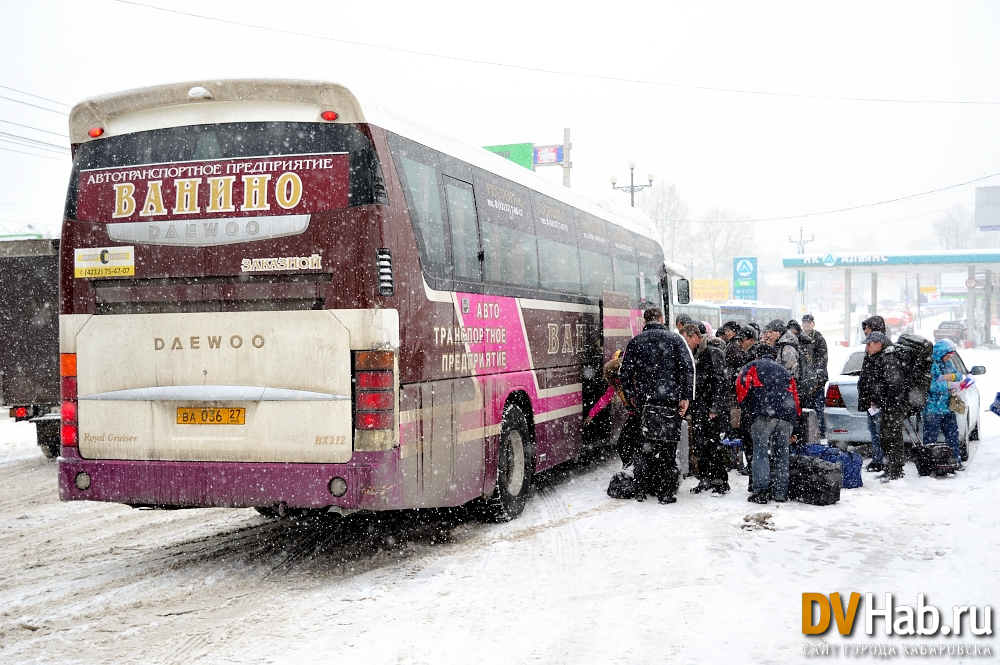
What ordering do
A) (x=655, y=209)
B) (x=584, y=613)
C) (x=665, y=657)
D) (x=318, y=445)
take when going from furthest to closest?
(x=655, y=209) → (x=318, y=445) → (x=584, y=613) → (x=665, y=657)

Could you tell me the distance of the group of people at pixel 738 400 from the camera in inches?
341

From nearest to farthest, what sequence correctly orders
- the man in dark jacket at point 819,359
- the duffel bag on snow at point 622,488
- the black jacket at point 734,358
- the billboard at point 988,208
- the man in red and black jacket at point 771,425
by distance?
the man in red and black jacket at point 771,425, the duffel bag on snow at point 622,488, the black jacket at point 734,358, the man in dark jacket at point 819,359, the billboard at point 988,208

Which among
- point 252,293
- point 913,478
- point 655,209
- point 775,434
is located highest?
point 655,209

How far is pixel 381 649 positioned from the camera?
472 cm

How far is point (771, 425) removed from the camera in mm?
8641

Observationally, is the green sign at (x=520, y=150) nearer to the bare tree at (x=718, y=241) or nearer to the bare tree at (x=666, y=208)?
the bare tree at (x=666, y=208)

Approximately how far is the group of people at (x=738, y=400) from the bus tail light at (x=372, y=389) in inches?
147

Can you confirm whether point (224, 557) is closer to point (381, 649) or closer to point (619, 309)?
point (381, 649)

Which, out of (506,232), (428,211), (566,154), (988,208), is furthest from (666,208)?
(428,211)

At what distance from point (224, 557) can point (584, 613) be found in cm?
316

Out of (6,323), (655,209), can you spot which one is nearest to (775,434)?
(6,323)

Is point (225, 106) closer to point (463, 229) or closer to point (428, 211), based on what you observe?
point (428, 211)

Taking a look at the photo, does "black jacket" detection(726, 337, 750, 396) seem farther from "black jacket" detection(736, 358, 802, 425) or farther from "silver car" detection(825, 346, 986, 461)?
"black jacket" detection(736, 358, 802, 425)

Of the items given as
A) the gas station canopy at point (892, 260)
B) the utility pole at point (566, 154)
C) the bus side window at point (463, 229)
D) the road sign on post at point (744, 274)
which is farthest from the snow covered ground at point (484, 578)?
the road sign on post at point (744, 274)
